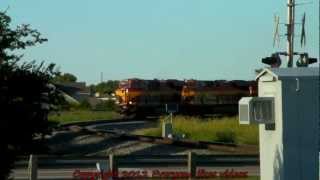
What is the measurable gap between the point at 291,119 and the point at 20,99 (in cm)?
371

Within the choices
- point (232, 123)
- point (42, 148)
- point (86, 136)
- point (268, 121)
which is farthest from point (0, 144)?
point (232, 123)

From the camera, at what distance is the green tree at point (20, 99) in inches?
406

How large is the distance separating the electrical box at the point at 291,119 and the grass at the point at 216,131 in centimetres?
2419

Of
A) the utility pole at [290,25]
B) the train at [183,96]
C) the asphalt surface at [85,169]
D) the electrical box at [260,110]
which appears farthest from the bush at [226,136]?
the electrical box at [260,110]

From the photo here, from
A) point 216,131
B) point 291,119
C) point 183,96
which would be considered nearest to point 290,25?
point 216,131

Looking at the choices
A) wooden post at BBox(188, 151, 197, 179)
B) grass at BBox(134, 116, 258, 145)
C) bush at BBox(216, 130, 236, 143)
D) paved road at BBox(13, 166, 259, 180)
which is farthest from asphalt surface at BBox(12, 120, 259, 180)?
bush at BBox(216, 130, 236, 143)

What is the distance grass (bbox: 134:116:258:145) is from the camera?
124ft

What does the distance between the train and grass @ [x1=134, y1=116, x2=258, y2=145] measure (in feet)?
41.1

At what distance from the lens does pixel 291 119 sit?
11.5 m

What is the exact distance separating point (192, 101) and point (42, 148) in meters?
46.8

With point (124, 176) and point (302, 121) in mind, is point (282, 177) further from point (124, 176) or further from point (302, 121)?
point (124, 176)

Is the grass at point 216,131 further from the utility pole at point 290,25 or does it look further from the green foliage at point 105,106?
the green foliage at point 105,106

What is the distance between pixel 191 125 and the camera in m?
42.4

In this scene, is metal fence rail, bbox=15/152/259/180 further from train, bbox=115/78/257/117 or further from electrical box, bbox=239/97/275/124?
train, bbox=115/78/257/117
